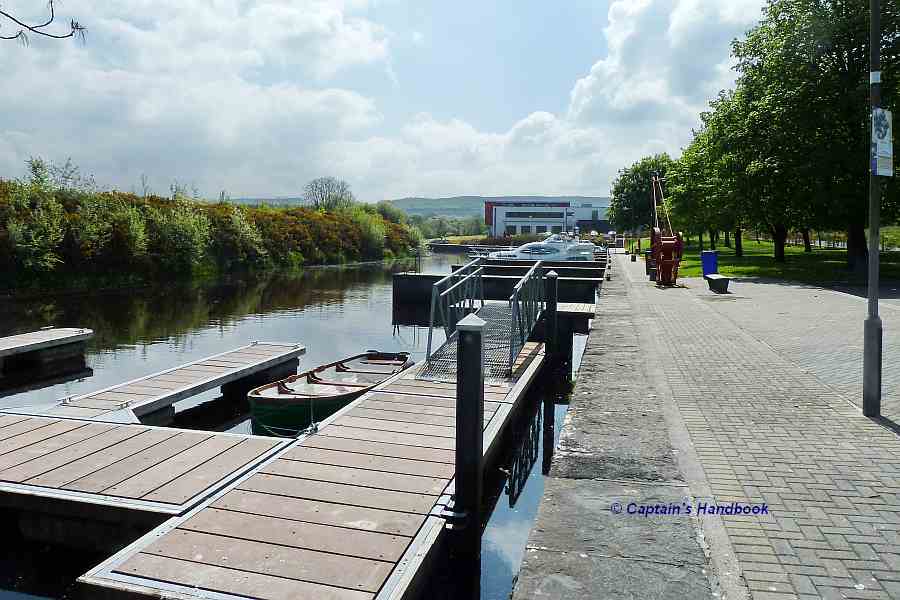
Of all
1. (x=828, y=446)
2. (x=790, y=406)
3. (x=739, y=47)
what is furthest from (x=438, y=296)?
(x=739, y=47)

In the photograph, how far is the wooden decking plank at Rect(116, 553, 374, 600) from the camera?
13.9 feet

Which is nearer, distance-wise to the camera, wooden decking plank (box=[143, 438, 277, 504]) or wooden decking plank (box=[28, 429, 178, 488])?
wooden decking plank (box=[143, 438, 277, 504])

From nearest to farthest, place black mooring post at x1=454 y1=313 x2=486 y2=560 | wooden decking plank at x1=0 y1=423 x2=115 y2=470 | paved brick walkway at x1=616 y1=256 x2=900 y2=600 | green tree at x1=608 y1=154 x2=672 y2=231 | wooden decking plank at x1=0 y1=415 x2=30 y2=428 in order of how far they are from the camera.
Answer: paved brick walkway at x1=616 y1=256 x2=900 y2=600 → black mooring post at x1=454 y1=313 x2=486 y2=560 → wooden decking plank at x1=0 y1=423 x2=115 y2=470 → wooden decking plank at x1=0 y1=415 x2=30 y2=428 → green tree at x1=608 y1=154 x2=672 y2=231

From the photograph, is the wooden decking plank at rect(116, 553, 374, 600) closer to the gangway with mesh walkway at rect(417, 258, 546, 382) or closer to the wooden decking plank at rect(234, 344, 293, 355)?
the gangway with mesh walkway at rect(417, 258, 546, 382)

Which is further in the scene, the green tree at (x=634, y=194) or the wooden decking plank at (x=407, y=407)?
the green tree at (x=634, y=194)

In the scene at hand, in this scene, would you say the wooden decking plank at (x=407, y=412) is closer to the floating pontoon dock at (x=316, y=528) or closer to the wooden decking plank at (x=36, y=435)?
the floating pontoon dock at (x=316, y=528)

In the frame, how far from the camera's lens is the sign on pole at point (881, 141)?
639 centimetres

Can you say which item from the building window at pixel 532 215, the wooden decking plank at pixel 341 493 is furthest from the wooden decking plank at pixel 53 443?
the building window at pixel 532 215

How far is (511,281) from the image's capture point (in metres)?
26.5

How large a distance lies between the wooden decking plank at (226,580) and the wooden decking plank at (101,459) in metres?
2.12

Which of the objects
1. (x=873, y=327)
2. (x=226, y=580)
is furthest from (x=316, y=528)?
(x=873, y=327)

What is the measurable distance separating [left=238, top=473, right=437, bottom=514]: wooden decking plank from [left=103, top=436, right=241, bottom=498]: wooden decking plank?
2.77 feet

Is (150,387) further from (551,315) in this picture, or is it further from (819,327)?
(819,327)

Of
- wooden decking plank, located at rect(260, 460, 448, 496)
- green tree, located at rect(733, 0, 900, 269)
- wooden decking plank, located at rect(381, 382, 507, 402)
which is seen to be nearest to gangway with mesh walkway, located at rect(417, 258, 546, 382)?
wooden decking plank, located at rect(381, 382, 507, 402)
